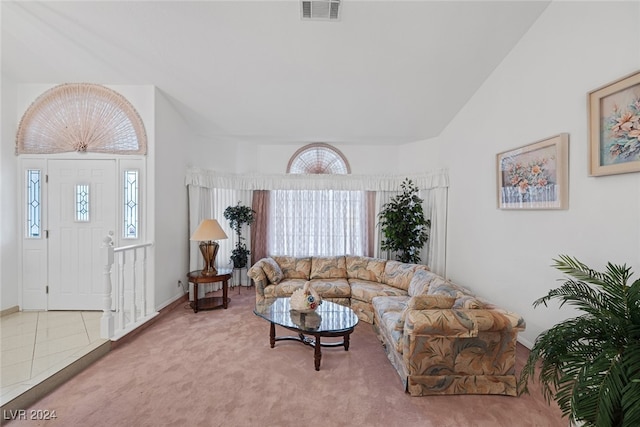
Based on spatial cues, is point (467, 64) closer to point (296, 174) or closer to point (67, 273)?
point (296, 174)

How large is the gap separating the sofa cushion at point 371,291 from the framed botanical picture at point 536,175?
1.77 metres

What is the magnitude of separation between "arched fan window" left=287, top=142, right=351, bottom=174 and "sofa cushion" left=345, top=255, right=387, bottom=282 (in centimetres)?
191

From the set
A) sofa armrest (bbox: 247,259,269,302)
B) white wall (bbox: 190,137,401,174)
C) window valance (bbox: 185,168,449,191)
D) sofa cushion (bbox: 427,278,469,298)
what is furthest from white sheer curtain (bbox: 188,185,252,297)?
sofa cushion (bbox: 427,278,469,298)

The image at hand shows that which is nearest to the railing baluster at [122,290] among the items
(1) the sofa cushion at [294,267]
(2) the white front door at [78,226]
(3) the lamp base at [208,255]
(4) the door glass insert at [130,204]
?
(4) the door glass insert at [130,204]

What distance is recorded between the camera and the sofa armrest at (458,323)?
6.91 ft

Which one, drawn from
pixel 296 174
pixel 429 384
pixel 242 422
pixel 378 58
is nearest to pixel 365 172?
pixel 296 174

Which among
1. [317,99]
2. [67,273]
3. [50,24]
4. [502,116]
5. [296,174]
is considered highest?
[50,24]

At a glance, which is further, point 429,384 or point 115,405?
point 429,384

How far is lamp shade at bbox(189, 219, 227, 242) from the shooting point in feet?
12.8

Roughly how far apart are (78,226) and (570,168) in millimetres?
5907

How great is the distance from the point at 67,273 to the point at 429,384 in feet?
15.4

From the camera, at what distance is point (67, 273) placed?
146 inches

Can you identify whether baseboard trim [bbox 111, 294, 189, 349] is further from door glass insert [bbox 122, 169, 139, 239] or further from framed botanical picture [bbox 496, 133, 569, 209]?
framed botanical picture [bbox 496, 133, 569, 209]

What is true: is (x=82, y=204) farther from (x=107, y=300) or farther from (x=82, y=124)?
(x=107, y=300)
